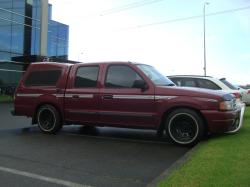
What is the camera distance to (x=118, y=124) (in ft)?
30.1

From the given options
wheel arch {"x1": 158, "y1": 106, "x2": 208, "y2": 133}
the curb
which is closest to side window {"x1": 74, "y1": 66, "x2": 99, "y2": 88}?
Result: wheel arch {"x1": 158, "y1": 106, "x2": 208, "y2": 133}

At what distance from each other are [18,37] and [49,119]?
86.9 ft

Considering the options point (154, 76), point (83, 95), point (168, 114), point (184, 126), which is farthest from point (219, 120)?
point (83, 95)

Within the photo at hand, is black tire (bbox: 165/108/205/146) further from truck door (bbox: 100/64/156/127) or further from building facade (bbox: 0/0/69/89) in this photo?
building facade (bbox: 0/0/69/89)

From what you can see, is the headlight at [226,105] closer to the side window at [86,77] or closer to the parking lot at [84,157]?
the parking lot at [84,157]

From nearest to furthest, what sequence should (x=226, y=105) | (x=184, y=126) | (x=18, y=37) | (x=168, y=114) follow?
(x=226, y=105) → (x=184, y=126) → (x=168, y=114) → (x=18, y=37)

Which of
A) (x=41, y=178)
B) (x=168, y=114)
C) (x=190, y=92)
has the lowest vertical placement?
(x=41, y=178)

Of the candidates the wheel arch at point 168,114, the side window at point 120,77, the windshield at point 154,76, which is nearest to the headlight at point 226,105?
the wheel arch at point 168,114

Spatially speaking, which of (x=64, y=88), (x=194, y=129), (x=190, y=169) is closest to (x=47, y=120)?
(x=64, y=88)

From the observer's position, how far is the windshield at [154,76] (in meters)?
9.06

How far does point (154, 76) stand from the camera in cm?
930

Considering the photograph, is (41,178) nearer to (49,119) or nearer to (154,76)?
(154,76)

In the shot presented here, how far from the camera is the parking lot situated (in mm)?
5960

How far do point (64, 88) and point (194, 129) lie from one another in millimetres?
3401
